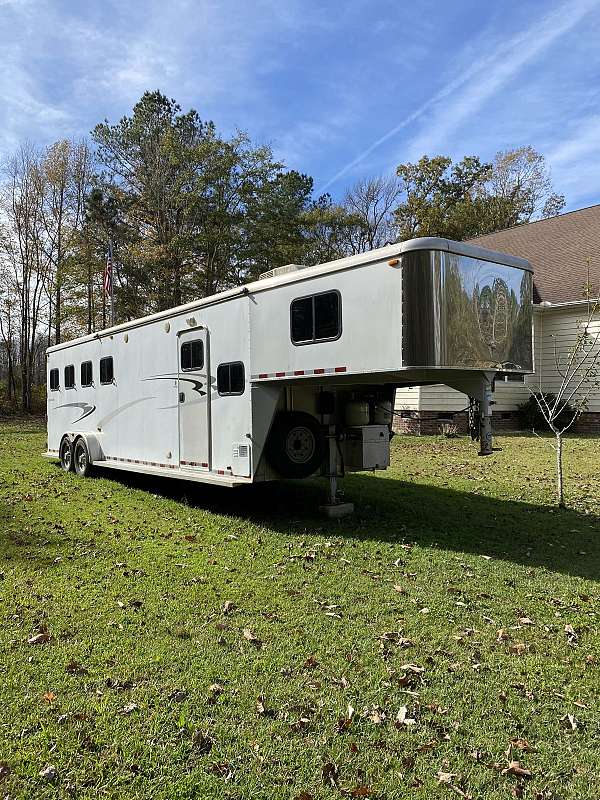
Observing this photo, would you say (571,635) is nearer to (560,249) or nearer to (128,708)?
(128,708)

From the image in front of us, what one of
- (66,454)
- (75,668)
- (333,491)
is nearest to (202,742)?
(75,668)

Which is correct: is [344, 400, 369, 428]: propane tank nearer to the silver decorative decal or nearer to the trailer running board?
the trailer running board

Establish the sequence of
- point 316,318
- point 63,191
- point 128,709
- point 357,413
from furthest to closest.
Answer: point 63,191 → point 357,413 → point 316,318 → point 128,709

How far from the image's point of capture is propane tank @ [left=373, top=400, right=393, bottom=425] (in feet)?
27.5

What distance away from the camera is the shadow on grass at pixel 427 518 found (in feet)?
22.5

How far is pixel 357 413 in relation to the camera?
812 centimetres

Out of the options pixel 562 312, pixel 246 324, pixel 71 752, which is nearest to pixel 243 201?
pixel 562 312

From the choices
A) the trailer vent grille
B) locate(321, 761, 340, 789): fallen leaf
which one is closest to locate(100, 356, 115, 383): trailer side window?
the trailer vent grille

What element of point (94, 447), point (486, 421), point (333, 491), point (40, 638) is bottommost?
point (40, 638)

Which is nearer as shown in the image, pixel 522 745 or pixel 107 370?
pixel 522 745

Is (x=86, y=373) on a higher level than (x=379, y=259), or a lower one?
lower

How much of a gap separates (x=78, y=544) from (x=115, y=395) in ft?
15.1

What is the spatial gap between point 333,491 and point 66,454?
23.7 feet

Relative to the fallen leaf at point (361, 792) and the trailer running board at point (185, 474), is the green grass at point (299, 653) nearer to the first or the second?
the fallen leaf at point (361, 792)
